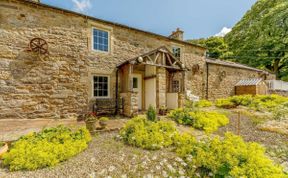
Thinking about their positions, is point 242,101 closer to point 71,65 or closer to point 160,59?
point 160,59

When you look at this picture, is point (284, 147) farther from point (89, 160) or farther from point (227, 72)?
point (227, 72)

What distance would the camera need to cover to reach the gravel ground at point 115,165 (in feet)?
9.20

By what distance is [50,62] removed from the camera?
282 inches

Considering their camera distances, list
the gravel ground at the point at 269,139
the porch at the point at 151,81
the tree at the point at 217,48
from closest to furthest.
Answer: the gravel ground at the point at 269,139 < the porch at the point at 151,81 < the tree at the point at 217,48

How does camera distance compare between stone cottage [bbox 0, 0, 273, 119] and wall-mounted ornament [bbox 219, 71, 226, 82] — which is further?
wall-mounted ornament [bbox 219, 71, 226, 82]

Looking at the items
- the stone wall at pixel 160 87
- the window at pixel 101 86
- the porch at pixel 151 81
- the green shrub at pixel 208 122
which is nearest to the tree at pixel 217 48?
the porch at pixel 151 81

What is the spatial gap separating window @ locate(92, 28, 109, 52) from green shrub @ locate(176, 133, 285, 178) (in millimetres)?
7225

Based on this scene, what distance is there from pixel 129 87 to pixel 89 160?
4730mm

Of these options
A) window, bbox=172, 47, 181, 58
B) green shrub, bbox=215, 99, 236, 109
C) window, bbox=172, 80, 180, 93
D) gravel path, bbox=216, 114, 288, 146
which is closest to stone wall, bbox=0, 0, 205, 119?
window, bbox=172, 80, 180, 93

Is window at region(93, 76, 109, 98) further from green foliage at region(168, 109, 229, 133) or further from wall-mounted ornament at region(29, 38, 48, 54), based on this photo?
green foliage at region(168, 109, 229, 133)

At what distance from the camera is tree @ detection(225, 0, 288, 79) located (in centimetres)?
2161

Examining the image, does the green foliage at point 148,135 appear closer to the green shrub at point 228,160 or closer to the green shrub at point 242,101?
the green shrub at point 228,160

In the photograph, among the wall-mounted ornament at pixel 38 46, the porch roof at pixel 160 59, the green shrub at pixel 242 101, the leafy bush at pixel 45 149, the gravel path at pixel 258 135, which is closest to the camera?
the leafy bush at pixel 45 149

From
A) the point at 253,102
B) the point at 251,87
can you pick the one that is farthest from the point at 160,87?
the point at 251,87
